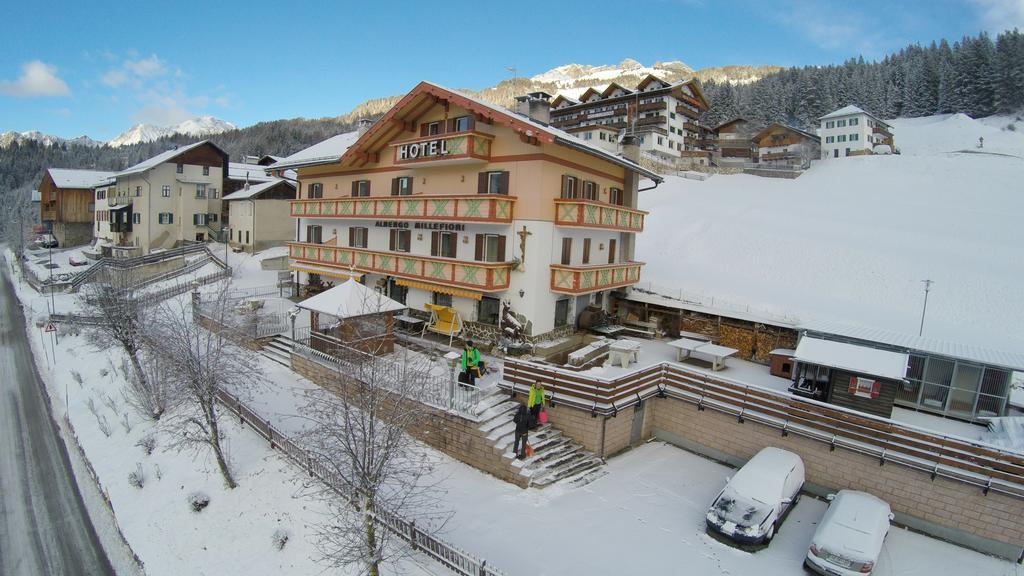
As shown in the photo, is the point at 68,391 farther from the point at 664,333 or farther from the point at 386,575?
the point at 664,333

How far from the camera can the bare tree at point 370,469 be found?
10.3 m

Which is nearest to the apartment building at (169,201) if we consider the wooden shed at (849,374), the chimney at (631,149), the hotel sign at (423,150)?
the hotel sign at (423,150)

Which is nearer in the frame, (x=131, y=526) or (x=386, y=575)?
(x=386, y=575)

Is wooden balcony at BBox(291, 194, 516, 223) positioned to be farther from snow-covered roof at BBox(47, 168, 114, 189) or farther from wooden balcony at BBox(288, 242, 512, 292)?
snow-covered roof at BBox(47, 168, 114, 189)

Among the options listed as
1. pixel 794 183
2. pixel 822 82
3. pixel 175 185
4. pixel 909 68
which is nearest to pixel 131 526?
pixel 175 185

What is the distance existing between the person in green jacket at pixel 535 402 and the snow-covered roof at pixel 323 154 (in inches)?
745

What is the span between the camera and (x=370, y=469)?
10359 millimetres

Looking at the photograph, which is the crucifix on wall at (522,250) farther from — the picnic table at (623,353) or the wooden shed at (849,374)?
the wooden shed at (849,374)

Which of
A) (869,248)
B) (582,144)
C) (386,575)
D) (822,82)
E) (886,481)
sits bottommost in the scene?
(386,575)

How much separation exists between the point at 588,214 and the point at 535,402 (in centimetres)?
948

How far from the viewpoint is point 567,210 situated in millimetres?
21141

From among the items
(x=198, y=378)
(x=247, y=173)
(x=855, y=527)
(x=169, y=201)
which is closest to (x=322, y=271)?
(x=198, y=378)

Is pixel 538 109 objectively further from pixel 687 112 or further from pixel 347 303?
pixel 687 112

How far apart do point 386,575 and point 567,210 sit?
48.1 ft
